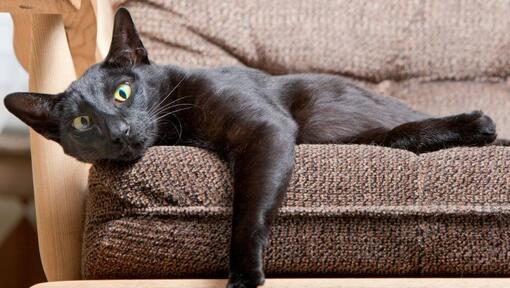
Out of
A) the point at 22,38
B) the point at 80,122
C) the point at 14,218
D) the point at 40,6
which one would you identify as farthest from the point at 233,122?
the point at 14,218

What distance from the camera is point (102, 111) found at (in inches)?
44.5

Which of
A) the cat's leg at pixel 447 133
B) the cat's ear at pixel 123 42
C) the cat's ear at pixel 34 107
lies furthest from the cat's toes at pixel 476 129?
the cat's ear at pixel 34 107

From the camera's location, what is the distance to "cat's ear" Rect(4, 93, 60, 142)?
3.78 ft

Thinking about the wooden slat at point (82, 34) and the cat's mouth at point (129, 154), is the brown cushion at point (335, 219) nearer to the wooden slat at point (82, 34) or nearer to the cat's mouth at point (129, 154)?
the cat's mouth at point (129, 154)

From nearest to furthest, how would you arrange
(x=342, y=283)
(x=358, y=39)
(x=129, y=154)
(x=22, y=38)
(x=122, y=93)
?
(x=342, y=283)
(x=129, y=154)
(x=122, y=93)
(x=22, y=38)
(x=358, y=39)

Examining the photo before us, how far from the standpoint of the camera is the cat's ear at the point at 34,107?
1152 millimetres

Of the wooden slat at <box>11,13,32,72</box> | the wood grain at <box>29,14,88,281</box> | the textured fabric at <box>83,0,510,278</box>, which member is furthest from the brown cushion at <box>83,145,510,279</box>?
the wooden slat at <box>11,13,32,72</box>

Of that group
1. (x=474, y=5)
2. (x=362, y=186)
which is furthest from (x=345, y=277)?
(x=474, y=5)

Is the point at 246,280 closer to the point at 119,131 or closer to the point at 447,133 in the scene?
the point at 119,131

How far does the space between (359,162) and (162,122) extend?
41 centimetres

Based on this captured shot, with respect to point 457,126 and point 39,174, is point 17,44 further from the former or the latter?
point 457,126

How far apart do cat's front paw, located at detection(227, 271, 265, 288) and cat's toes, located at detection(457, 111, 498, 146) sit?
508mm

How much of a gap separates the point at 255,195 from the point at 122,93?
0.34 m

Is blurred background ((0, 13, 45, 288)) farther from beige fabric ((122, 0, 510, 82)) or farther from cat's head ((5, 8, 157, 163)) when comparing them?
cat's head ((5, 8, 157, 163))
